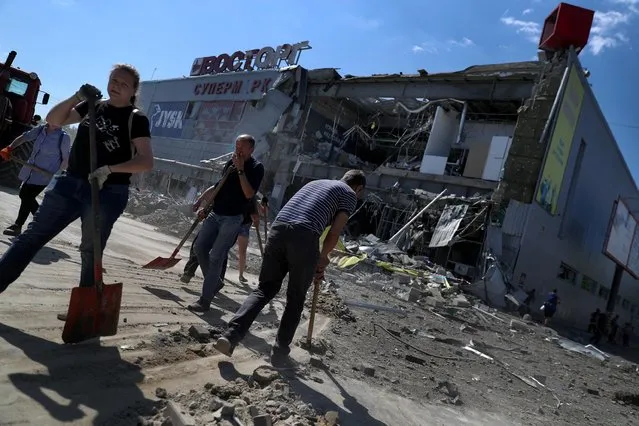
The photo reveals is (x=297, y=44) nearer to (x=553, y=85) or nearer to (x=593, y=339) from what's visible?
(x=553, y=85)

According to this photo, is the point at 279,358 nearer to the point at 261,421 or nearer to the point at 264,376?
the point at 264,376

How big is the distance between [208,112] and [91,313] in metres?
30.5

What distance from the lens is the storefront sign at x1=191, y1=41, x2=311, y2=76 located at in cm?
2802

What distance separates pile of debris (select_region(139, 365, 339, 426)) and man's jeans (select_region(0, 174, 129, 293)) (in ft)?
3.95

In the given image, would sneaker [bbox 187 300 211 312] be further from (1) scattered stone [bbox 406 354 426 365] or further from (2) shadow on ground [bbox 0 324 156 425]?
(1) scattered stone [bbox 406 354 426 365]

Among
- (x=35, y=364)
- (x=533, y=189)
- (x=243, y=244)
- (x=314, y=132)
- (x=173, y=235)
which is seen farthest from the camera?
(x=314, y=132)

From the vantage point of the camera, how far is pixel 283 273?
11.2ft

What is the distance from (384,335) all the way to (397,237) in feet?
38.5

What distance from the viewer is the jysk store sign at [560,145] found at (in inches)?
664

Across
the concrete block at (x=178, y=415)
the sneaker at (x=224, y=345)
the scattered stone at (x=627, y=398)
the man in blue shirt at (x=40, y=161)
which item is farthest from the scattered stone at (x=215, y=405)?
the scattered stone at (x=627, y=398)

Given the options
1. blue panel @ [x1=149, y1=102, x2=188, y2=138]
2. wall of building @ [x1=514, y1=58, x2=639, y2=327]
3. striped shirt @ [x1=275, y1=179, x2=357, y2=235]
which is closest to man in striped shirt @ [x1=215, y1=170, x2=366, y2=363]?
striped shirt @ [x1=275, y1=179, x2=357, y2=235]

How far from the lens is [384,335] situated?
236 inches

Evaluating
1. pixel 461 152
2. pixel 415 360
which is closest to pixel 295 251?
pixel 415 360

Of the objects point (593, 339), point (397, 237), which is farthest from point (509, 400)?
point (593, 339)
